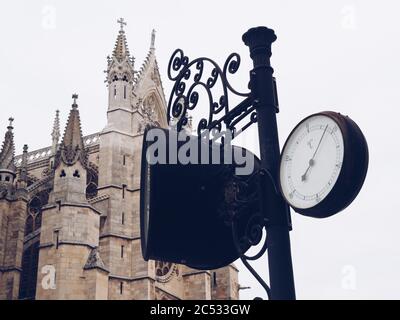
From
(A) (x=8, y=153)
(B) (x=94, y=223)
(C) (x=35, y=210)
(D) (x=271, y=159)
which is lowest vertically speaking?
(D) (x=271, y=159)

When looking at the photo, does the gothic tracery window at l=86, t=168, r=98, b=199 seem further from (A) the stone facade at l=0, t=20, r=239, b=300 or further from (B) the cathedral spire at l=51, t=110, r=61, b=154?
(B) the cathedral spire at l=51, t=110, r=61, b=154

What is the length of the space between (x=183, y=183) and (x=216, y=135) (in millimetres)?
336

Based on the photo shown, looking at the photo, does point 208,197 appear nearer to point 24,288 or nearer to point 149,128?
point 149,128

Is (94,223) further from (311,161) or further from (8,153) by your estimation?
(311,161)

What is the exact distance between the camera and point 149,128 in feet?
12.3

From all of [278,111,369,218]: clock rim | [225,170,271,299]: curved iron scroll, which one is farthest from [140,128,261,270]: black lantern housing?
[278,111,369,218]: clock rim

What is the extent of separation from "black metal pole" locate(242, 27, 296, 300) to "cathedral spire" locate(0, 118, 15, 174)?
80.0 ft

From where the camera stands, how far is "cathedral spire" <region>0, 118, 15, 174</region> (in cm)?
2636

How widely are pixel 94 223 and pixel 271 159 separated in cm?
1977

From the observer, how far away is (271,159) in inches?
123

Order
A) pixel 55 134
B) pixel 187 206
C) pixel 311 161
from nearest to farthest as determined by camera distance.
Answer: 1. pixel 311 161
2. pixel 187 206
3. pixel 55 134

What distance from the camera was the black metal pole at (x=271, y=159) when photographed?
116 inches

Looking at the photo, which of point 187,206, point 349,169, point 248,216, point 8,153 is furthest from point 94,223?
point 349,169

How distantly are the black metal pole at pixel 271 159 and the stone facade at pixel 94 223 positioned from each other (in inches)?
706
